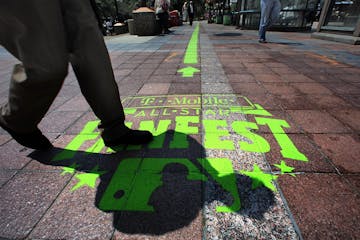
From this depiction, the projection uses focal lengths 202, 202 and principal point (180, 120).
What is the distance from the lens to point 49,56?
3.94 feet

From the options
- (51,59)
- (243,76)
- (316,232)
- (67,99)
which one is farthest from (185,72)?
(316,232)

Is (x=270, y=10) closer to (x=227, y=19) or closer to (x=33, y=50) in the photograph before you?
(x=33, y=50)

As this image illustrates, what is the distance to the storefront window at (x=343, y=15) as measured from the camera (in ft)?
25.4

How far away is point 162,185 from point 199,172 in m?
0.31

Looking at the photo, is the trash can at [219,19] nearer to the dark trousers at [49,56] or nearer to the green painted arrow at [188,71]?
the green painted arrow at [188,71]

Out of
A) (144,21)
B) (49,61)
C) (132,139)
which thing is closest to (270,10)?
(144,21)

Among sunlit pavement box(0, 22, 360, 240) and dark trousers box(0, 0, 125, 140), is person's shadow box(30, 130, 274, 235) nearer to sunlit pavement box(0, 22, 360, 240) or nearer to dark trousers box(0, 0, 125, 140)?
sunlit pavement box(0, 22, 360, 240)

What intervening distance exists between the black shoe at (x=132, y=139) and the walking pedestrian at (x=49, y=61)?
0.7 inches

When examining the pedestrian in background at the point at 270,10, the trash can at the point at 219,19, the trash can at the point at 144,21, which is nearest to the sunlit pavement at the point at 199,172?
the pedestrian in background at the point at 270,10

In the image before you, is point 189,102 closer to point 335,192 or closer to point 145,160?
point 145,160

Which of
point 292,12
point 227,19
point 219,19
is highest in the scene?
point 292,12

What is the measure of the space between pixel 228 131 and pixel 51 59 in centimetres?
167

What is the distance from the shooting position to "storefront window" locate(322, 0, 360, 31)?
25.4 feet

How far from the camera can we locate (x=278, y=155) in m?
1.79
